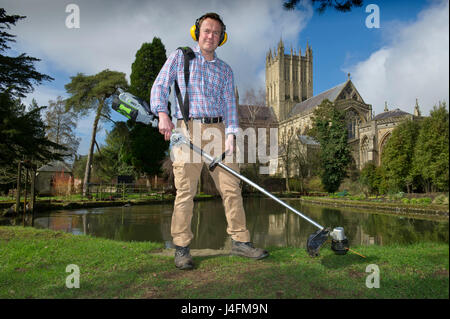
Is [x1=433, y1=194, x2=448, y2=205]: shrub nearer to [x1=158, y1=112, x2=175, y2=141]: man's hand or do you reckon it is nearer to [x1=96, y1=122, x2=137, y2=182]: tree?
[x1=158, y1=112, x2=175, y2=141]: man's hand

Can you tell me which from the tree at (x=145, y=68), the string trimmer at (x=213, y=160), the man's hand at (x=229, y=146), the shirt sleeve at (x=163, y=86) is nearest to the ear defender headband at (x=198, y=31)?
the shirt sleeve at (x=163, y=86)

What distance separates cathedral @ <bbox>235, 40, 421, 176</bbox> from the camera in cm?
3606

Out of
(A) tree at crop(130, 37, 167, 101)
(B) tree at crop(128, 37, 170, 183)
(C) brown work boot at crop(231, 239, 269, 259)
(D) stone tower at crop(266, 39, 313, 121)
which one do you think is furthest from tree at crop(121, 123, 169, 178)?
(D) stone tower at crop(266, 39, 313, 121)

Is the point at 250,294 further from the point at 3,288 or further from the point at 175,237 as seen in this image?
the point at 3,288

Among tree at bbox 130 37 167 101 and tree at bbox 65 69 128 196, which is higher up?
tree at bbox 130 37 167 101

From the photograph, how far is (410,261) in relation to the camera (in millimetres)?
2529

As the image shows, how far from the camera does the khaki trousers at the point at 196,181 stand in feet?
8.96

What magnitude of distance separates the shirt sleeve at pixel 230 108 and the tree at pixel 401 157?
36.8ft

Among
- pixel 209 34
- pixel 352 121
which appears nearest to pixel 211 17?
pixel 209 34

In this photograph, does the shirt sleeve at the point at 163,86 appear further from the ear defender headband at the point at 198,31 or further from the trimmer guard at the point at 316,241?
the trimmer guard at the point at 316,241

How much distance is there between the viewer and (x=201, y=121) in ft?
9.36

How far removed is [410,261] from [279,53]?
64379mm

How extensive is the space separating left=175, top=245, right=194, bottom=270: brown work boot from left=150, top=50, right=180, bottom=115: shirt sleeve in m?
1.38

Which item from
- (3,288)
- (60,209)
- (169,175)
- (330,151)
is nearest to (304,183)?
(330,151)
